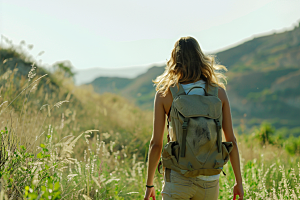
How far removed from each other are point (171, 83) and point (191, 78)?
170 millimetres

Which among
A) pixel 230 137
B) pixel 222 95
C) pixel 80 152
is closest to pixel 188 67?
pixel 222 95

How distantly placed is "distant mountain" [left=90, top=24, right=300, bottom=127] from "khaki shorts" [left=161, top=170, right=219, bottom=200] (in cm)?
8905

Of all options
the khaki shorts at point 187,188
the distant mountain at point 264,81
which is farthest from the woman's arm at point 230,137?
the distant mountain at point 264,81

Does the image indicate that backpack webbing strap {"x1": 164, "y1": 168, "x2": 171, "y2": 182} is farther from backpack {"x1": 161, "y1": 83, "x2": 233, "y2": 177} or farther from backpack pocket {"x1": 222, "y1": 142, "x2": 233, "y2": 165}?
backpack pocket {"x1": 222, "y1": 142, "x2": 233, "y2": 165}

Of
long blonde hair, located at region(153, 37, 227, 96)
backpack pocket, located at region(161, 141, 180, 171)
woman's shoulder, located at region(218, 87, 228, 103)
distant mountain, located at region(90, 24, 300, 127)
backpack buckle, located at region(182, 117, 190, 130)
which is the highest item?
distant mountain, located at region(90, 24, 300, 127)

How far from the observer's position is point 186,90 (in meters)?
2.03

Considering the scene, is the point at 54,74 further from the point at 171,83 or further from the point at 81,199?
the point at 171,83

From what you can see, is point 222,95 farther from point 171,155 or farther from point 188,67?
point 171,155

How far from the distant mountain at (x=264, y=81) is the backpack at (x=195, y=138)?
3506 inches

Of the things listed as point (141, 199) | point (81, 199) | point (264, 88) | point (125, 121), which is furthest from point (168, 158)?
point (264, 88)

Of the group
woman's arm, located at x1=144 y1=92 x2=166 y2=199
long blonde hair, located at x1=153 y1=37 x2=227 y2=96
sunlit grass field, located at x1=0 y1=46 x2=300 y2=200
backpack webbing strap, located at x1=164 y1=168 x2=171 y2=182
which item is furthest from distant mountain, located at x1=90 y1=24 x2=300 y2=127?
backpack webbing strap, located at x1=164 y1=168 x2=171 y2=182

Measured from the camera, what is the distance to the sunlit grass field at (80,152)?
240cm

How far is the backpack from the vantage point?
1.84m

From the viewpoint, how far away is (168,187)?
1894 millimetres
